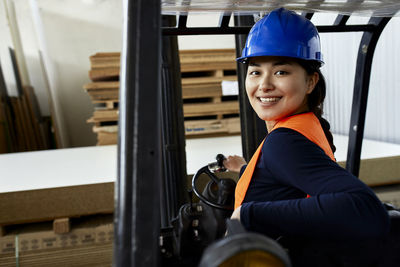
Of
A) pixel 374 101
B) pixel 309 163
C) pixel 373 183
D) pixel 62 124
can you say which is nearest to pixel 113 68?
pixel 62 124

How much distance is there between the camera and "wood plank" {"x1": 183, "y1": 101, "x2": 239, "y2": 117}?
462 cm

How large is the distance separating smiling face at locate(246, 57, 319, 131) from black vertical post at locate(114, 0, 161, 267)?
59cm

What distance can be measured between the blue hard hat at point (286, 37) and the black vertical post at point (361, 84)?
742 mm

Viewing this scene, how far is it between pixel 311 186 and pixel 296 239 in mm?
147

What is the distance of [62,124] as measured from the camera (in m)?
6.15

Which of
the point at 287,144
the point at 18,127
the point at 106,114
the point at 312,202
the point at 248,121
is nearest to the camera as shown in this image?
the point at 312,202

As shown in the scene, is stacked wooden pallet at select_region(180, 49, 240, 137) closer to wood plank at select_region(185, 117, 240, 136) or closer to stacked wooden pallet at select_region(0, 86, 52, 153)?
wood plank at select_region(185, 117, 240, 136)

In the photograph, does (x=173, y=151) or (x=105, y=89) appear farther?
(x=105, y=89)

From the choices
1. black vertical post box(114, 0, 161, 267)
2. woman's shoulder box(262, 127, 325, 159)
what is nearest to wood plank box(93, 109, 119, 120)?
woman's shoulder box(262, 127, 325, 159)

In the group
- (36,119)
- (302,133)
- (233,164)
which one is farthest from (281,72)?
(36,119)

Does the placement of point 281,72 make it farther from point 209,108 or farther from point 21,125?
point 21,125

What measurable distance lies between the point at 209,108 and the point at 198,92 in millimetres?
259

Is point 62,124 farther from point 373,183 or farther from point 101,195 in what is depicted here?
point 373,183

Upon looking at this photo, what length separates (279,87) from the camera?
1190 mm
